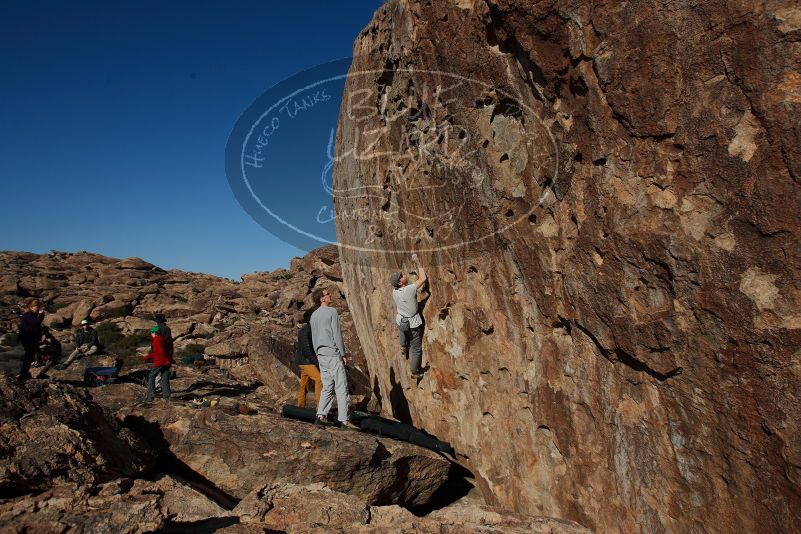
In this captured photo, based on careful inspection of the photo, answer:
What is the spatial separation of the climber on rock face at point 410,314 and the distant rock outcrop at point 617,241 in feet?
1.77

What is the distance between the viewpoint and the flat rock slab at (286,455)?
214 inches

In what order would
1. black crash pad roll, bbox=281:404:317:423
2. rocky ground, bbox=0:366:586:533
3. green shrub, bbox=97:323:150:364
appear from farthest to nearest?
green shrub, bbox=97:323:150:364 < black crash pad roll, bbox=281:404:317:423 < rocky ground, bbox=0:366:586:533

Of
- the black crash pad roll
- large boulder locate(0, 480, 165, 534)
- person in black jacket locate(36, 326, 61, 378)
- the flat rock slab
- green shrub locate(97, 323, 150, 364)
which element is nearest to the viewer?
large boulder locate(0, 480, 165, 534)

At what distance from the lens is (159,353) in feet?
28.5

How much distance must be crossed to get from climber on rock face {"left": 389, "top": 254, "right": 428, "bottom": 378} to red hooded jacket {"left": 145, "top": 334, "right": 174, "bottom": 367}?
4478mm

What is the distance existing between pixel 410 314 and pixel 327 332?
1.22 meters

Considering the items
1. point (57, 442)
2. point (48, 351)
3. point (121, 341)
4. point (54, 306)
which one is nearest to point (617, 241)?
point (57, 442)

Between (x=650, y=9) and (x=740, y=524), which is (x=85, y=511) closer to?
(x=740, y=524)

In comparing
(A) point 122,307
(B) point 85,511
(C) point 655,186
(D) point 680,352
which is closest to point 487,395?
(D) point 680,352

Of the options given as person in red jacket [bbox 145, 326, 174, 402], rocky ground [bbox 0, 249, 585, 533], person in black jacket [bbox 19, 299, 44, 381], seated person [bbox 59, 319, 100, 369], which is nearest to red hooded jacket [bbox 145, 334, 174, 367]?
person in red jacket [bbox 145, 326, 174, 402]

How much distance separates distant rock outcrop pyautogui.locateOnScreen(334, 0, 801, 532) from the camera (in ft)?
9.64

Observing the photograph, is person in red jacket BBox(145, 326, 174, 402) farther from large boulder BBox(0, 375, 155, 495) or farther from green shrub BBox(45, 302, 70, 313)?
green shrub BBox(45, 302, 70, 313)

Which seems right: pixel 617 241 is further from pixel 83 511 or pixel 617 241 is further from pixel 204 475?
pixel 204 475

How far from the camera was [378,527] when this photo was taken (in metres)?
3.15
